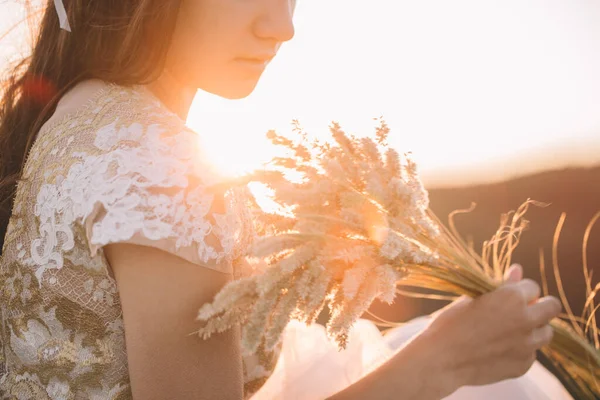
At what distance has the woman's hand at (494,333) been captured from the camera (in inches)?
54.3

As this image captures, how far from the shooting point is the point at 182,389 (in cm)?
138

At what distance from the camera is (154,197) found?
138 cm

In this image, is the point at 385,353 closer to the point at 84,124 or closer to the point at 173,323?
the point at 173,323

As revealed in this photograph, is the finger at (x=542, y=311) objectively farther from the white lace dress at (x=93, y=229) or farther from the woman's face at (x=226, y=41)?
the woman's face at (x=226, y=41)

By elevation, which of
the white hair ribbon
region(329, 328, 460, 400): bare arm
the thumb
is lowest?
region(329, 328, 460, 400): bare arm

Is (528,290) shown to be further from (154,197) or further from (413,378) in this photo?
(154,197)

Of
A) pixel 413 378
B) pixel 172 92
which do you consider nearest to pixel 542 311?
pixel 413 378

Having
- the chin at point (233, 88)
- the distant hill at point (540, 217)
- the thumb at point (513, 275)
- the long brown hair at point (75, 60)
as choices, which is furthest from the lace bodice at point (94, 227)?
the distant hill at point (540, 217)

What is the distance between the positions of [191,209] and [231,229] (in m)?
0.15

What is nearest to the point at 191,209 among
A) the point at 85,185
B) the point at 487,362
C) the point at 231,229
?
the point at 231,229

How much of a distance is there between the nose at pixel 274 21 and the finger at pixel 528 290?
Result: 3.72 ft

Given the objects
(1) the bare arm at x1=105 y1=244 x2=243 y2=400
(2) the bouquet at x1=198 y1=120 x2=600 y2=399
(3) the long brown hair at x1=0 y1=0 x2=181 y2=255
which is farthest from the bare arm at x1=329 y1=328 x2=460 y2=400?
(3) the long brown hair at x1=0 y1=0 x2=181 y2=255

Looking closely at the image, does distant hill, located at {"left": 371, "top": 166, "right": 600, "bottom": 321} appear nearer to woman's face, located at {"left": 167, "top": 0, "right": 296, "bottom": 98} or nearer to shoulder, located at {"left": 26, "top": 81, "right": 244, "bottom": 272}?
woman's face, located at {"left": 167, "top": 0, "right": 296, "bottom": 98}

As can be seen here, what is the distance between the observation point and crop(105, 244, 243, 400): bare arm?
4.41 ft
